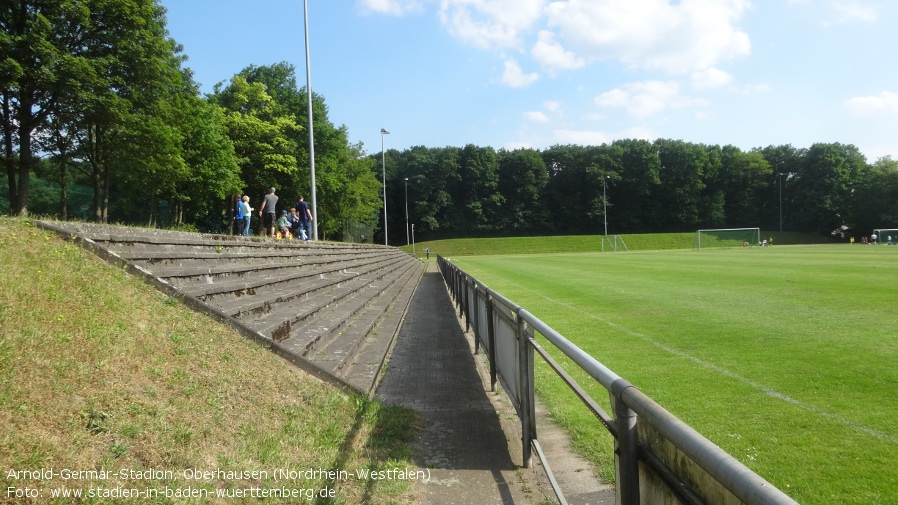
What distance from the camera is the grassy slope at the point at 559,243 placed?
76.1 meters

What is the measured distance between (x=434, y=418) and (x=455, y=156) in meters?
98.1

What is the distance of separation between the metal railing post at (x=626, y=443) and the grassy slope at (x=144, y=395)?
200cm

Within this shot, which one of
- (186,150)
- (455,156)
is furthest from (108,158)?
(455,156)

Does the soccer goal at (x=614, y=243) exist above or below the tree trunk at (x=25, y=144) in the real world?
below

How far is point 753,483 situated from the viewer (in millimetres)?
1151

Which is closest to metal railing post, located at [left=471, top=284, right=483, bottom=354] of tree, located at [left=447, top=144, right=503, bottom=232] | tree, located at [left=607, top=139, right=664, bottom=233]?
tree, located at [left=447, top=144, right=503, bottom=232]

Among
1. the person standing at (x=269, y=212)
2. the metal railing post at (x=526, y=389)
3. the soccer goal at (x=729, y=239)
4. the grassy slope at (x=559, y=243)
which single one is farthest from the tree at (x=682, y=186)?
the metal railing post at (x=526, y=389)

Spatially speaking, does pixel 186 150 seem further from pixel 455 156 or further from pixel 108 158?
pixel 455 156

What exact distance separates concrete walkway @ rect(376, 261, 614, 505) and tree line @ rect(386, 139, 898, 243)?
80.3 meters

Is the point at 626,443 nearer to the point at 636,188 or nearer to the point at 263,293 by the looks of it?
the point at 263,293

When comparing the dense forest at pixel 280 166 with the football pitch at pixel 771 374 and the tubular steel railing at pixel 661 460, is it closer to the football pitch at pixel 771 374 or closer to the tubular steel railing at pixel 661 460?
the football pitch at pixel 771 374

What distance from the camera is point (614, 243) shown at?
72.9 metres

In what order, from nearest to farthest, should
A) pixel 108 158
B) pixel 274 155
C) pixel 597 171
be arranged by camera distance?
pixel 108 158
pixel 274 155
pixel 597 171

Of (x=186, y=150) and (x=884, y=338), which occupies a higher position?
(x=186, y=150)
